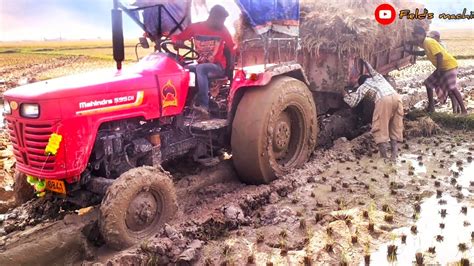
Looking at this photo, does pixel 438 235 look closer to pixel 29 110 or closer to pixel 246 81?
pixel 246 81

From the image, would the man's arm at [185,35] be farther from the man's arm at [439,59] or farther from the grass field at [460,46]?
the grass field at [460,46]

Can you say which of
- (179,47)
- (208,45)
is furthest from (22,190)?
(208,45)

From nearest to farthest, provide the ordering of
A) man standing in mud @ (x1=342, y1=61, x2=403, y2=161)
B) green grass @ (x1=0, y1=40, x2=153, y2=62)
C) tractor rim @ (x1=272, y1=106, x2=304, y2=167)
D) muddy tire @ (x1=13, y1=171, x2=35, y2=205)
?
muddy tire @ (x1=13, y1=171, x2=35, y2=205) → tractor rim @ (x1=272, y1=106, x2=304, y2=167) → man standing in mud @ (x1=342, y1=61, x2=403, y2=161) → green grass @ (x1=0, y1=40, x2=153, y2=62)

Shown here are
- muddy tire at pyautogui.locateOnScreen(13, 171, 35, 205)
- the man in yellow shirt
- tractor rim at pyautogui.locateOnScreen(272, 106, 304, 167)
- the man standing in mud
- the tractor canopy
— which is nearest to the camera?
muddy tire at pyautogui.locateOnScreen(13, 171, 35, 205)

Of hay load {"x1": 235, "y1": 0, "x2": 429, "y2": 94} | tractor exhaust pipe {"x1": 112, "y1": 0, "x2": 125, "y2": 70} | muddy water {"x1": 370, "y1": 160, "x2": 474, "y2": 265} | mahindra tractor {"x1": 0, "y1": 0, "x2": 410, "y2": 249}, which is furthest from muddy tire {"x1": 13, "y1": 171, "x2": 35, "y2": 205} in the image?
muddy water {"x1": 370, "y1": 160, "x2": 474, "y2": 265}

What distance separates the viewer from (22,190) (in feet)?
14.4

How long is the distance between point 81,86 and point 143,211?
1.18 m

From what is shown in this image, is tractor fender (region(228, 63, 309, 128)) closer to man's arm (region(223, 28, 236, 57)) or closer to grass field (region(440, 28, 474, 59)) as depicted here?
man's arm (region(223, 28, 236, 57))

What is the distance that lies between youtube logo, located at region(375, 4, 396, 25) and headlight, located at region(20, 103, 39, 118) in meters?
5.20

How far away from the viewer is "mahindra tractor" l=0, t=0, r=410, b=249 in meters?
3.63

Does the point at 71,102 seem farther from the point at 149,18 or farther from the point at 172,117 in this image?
the point at 149,18

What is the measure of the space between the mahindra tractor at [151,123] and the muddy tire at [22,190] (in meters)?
0.01

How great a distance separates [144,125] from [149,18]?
4.15 ft

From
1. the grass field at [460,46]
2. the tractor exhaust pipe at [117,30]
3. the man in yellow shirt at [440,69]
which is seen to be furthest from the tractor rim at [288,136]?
the grass field at [460,46]
